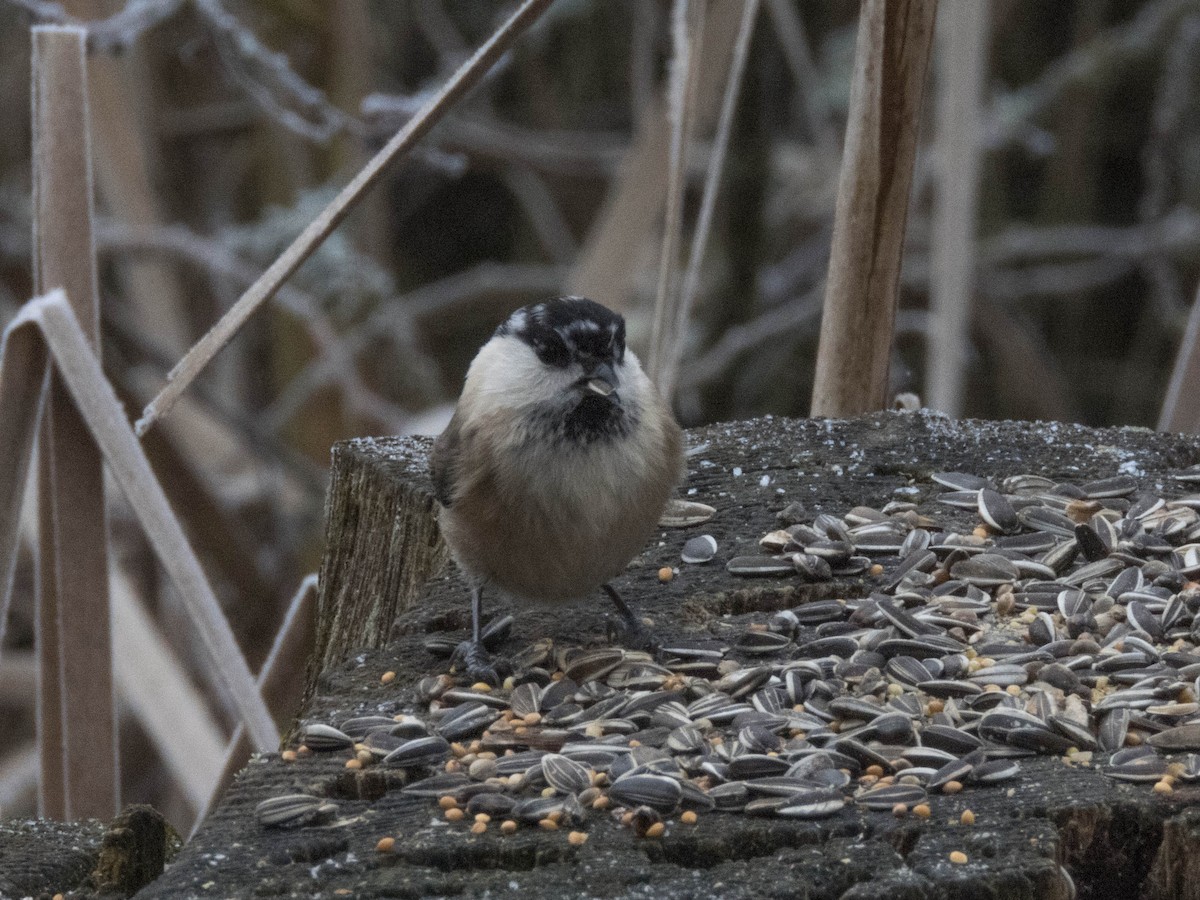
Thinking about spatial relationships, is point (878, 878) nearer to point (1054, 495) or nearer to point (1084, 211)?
point (1054, 495)

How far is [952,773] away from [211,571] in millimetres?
3473

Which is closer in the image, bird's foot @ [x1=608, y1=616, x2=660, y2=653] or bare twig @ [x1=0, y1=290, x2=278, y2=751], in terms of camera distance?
bird's foot @ [x1=608, y1=616, x2=660, y2=653]

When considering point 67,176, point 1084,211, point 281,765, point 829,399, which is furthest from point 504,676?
point 1084,211

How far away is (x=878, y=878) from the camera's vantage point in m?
1.54

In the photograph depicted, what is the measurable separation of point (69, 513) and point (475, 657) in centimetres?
96

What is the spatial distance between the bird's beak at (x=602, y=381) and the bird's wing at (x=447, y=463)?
0.80 feet

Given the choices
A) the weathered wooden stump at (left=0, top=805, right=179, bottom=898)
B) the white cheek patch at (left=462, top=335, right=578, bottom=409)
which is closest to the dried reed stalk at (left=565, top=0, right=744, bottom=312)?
the white cheek patch at (left=462, top=335, right=578, bottom=409)

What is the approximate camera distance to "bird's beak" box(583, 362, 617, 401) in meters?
2.36

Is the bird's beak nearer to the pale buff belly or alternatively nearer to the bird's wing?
the pale buff belly

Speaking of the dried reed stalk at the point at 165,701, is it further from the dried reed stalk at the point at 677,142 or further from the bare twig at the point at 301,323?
the dried reed stalk at the point at 677,142

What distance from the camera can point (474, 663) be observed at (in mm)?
2211

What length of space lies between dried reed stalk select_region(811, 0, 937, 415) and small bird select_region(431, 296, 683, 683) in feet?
1.90

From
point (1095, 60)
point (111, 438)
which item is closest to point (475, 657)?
point (111, 438)

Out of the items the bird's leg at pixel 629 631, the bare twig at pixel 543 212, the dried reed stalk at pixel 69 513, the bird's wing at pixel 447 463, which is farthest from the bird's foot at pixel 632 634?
the bare twig at pixel 543 212
